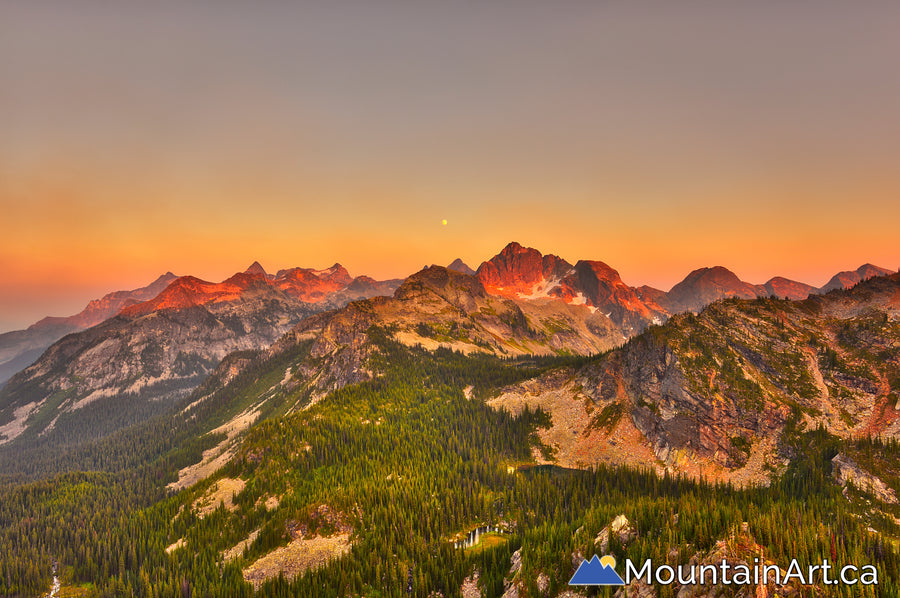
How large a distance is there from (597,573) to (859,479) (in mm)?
94669

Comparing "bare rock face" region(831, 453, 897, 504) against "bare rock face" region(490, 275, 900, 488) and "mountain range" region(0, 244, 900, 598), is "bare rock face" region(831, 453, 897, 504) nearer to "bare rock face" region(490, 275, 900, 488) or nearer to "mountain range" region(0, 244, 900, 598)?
"mountain range" region(0, 244, 900, 598)

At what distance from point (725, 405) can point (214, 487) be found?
213 m

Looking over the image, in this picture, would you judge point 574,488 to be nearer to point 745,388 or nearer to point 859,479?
point 859,479

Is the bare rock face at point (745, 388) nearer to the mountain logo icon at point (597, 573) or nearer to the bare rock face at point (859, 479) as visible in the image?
the bare rock face at point (859, 479)

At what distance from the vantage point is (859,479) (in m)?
113

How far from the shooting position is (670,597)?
64125 millimetres

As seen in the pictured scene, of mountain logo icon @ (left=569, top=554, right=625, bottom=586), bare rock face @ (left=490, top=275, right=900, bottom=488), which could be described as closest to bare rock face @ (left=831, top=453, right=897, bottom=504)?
bare rock face @ (left=490, top=275, right=900, bottom=488)

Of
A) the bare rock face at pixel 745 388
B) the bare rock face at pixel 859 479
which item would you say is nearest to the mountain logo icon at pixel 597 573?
the bare rock face at pixel 745 388

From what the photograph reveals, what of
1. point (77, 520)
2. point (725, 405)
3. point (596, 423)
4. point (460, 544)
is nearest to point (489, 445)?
point (596, 423)

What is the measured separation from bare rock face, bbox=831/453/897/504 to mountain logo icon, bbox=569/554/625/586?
8772 cm

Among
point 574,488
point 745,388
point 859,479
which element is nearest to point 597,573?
point 574,488

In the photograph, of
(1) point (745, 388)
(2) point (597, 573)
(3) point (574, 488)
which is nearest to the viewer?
(2) point (597, 573)

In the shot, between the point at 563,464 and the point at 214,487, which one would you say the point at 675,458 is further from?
the point at 214,487

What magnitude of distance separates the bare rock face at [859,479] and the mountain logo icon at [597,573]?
87.7 meters
